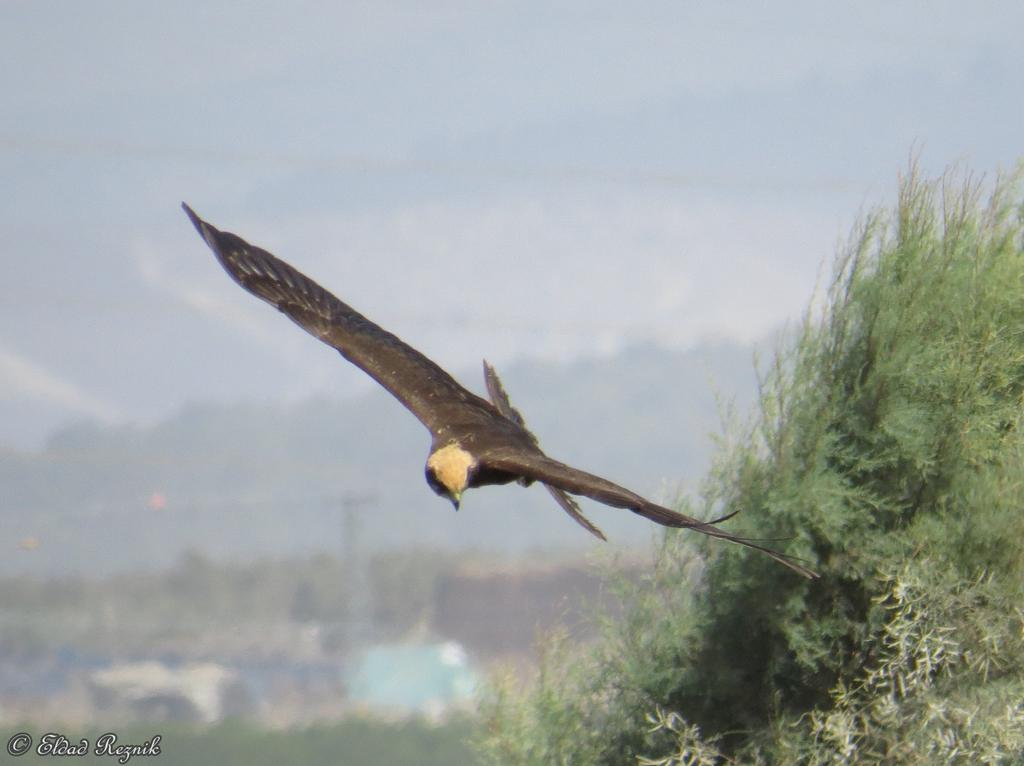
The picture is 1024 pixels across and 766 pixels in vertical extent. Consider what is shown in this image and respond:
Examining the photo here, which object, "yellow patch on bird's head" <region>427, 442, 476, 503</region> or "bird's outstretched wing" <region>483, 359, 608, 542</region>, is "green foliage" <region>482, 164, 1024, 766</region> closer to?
"bird's outstretched wing" <region>483, 359, 608, 542</region>

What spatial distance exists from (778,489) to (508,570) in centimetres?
1420

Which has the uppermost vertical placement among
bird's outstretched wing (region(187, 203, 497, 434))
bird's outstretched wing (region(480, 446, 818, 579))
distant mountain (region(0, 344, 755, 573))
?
distant mountain (region(0, 344, 755, 573))

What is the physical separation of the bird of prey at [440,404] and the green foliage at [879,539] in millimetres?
1316

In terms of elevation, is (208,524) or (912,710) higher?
(208,524)

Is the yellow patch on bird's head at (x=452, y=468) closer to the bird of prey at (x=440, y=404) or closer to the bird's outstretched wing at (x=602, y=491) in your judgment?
the bird of prey at (x=440, y=404)

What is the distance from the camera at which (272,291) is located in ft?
29.4

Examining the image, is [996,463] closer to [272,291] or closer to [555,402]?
[272,291]

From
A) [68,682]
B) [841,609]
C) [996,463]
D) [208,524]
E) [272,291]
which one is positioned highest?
[208,524]

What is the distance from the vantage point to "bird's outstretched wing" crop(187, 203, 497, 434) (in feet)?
26.6

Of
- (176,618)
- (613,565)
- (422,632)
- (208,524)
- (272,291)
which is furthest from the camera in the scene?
(208,524)

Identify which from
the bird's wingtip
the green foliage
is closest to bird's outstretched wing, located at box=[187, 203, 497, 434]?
the bird's wingtip

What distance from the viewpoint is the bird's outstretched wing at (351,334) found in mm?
8109

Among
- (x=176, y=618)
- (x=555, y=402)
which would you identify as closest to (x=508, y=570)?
(x=176, y=618)

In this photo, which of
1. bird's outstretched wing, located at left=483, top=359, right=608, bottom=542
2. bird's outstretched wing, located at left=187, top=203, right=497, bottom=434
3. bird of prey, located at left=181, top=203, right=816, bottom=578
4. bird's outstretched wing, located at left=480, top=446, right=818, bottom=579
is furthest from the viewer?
bird's outstretched wing, located at left=187, top=203, right=497, bottom=434
